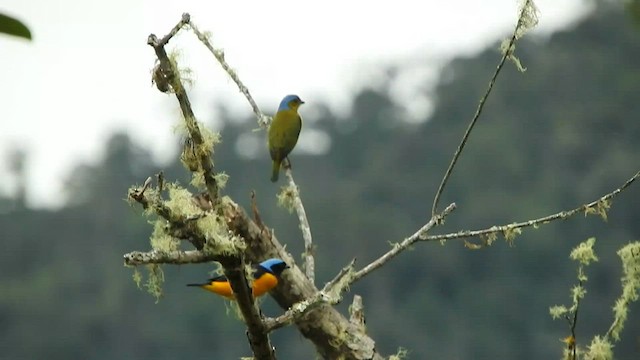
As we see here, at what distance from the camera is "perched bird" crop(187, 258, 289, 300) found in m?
5.45

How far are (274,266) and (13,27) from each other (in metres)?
3.10

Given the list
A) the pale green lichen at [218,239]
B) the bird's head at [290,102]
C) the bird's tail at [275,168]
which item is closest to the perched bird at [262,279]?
the pale green lichen at [218,239]

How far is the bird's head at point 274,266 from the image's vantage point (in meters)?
5.55

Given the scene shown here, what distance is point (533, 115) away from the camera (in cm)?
4828

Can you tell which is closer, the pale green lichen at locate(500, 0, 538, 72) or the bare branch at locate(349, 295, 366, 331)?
the pale green lichen at locate(500, 0, 538, 72)

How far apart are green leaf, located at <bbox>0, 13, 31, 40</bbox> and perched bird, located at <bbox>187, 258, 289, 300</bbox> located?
2.83m

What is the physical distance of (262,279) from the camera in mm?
5469

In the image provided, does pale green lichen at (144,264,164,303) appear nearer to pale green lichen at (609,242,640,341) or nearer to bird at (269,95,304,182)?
pale green lichen at (609,242,640,341)

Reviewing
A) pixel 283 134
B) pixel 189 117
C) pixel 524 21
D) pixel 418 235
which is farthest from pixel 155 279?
pixel 283 134

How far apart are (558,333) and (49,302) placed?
15475mm

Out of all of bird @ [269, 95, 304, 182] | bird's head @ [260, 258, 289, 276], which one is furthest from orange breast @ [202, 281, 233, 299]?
bird @ [269, 95, 304, 182]

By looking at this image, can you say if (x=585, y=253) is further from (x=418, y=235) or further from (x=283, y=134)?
(x=283, y=134)

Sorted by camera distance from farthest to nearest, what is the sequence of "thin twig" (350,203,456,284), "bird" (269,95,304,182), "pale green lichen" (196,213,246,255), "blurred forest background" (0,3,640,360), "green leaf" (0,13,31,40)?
"blurred forest background" (0,3,640,360) → "bird" (269,95,304,182) → "thin twig" (350,203,456,284) → "pale green lichen" (196,213,246,255) → "green leaf" (0,13,31,40)

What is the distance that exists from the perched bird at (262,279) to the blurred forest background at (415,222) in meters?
27.7
